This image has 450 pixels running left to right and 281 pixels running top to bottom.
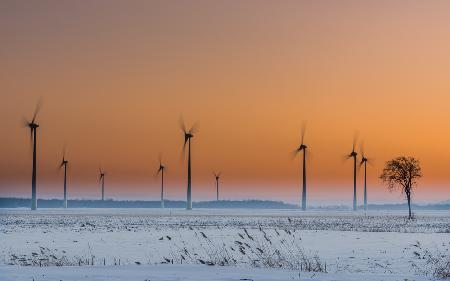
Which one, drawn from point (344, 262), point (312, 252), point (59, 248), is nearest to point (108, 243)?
point (59, 248)

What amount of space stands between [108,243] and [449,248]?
54.4 feet

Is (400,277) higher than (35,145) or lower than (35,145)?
lower

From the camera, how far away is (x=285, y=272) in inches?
759

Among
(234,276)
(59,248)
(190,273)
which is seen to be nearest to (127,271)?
(190,273)

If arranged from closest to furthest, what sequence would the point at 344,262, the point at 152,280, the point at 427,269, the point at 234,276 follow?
the point at 152,280 → the point at 234,276 → the point at 427,269 → the point at 344,262

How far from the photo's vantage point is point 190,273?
18219mm

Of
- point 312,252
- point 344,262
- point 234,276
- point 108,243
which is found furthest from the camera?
point 108,243

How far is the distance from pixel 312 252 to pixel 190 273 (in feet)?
43.4

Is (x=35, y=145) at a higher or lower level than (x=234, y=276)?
higher

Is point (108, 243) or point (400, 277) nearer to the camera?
point (400, 277)

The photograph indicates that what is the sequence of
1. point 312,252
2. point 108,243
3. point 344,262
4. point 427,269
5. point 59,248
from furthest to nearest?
point 108,243, point 59,248, point 312,252, point 344,262, point 427,269

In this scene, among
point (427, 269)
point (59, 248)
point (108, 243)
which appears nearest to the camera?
point (427, 269)

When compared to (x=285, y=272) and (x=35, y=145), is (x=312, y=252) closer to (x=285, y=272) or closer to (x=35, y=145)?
(x=285, y=272)

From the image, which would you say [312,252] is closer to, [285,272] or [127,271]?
[285,272]
